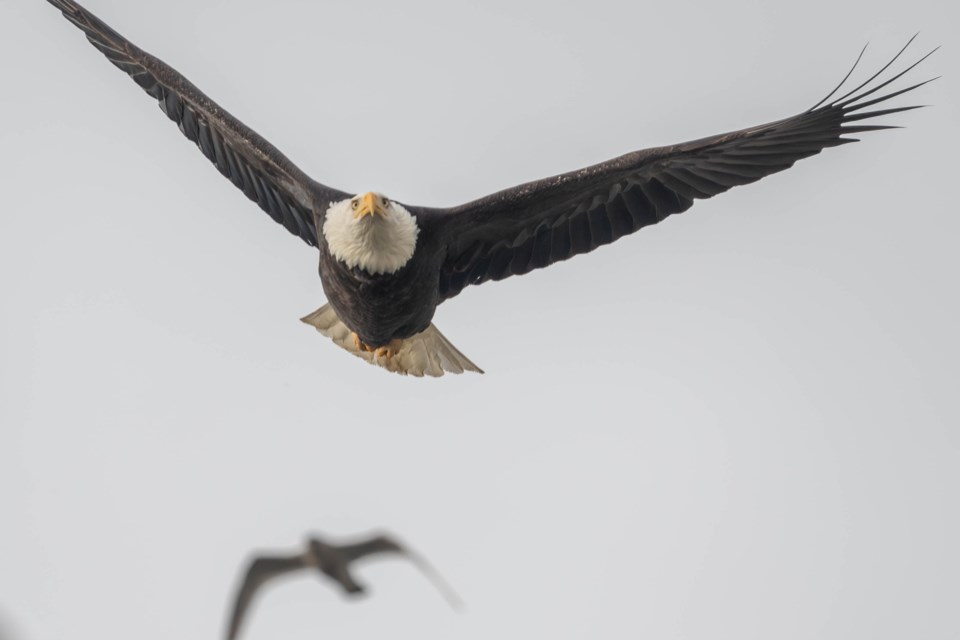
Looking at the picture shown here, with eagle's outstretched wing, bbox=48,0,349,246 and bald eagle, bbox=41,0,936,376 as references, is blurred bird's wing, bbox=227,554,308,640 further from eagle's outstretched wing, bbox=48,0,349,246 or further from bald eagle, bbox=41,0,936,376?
eagle's outstretched wing, bbox=48,0,349,246

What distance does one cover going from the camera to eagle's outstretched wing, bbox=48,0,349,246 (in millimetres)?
11562

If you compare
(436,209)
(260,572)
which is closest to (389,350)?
(436,209)

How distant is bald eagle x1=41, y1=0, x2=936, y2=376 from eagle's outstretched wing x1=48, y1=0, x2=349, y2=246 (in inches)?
0.4

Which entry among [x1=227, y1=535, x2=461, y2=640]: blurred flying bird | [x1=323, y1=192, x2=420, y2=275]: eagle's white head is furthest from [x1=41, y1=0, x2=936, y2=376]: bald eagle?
[x1=227, y1=535, x2=461, y2=640]: blurred flying bird

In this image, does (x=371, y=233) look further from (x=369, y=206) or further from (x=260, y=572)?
(x=260, y=572)

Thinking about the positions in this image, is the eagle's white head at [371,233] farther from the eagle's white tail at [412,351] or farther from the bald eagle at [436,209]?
the eagle's white tail at [412,351]

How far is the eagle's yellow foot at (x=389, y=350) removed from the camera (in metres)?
12.1

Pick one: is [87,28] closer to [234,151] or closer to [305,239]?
[234,151]

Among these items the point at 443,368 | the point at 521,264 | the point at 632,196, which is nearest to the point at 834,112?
the point at 632,196

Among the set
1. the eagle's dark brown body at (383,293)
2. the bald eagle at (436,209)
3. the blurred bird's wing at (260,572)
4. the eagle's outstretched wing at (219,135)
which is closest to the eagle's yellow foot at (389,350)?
the bald eagle at (436,209)

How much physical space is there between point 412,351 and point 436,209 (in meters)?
1.61

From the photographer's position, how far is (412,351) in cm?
1252

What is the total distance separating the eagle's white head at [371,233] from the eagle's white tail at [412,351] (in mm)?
1678

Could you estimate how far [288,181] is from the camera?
1159 centimetres
